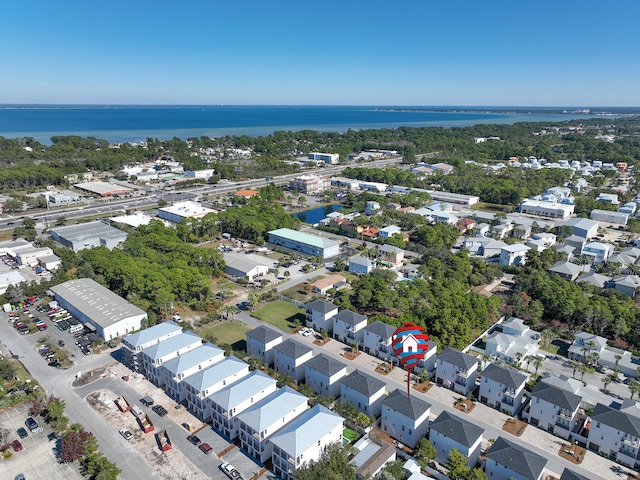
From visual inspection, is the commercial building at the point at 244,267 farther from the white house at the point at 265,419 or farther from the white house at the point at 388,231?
the white house at the point at 265,419

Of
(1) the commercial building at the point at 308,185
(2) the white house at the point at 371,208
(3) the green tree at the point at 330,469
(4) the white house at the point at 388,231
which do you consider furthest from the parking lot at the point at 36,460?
(1) the commercial building at the point at 308,185

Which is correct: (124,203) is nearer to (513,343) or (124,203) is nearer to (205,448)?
(205,448)

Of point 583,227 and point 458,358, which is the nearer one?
point 458,358

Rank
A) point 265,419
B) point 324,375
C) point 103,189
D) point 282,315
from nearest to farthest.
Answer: point 265,419, point 324,375, point 282,315, point 103,189

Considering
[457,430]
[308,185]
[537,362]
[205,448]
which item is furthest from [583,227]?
[205,448]

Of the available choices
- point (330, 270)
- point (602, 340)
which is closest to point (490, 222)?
point (330, 270)

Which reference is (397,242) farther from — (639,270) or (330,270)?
(639,270)

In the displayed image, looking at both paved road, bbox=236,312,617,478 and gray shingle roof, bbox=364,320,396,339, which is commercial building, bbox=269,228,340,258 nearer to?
paved road, bbox=236,312,617,478
